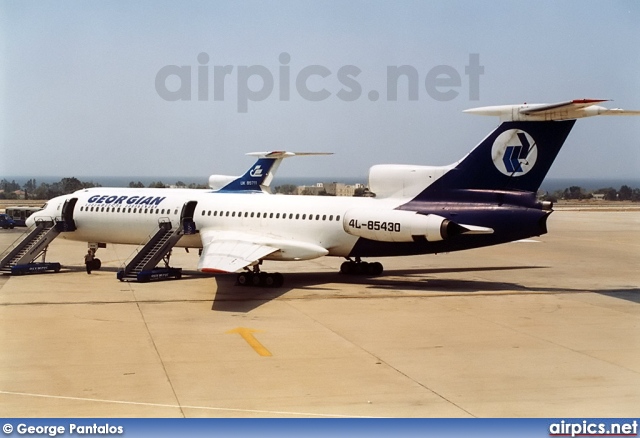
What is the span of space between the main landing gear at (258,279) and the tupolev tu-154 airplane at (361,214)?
36 millimetres

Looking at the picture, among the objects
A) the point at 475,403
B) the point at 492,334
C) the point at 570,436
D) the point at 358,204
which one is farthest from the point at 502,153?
the point at 570,436

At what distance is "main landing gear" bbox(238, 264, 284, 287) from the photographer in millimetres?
27031

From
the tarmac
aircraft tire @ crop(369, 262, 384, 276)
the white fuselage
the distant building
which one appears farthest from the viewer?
the distant building

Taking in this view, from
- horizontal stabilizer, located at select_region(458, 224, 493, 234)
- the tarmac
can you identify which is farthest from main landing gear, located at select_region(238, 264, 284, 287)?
horizontal stabilizer, located at select_region(458, 224, 493, 234)

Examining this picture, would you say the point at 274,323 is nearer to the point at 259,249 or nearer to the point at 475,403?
the point at 259,249

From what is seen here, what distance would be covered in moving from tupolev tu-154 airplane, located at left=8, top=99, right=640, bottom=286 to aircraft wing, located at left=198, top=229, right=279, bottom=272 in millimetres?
39

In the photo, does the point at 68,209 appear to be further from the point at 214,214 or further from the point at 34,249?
the point at 214,214

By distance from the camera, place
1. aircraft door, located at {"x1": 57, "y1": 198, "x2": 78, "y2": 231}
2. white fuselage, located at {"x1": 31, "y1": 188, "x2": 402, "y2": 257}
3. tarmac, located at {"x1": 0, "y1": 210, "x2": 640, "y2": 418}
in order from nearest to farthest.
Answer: tarmac, located at {"x1": 0, "y1": 210, "x2": 640, "y2": 418} → white fuselage, located at {"x1": 31, "y1": 188, "x2": 402, "y2": 257} → aircraft door, located at {"x1": 57, "y1": 198, "x2": 78, "y2": 231}

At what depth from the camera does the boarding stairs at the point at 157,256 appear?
28.2 metres

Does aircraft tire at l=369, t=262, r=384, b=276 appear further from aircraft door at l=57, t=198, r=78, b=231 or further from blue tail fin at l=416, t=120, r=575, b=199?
aircraft door at l=57, t=198, r=78, b=231

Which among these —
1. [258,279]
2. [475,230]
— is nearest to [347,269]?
[258,279]

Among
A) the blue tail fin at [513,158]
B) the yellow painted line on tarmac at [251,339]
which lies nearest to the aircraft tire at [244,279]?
the yellow painted line on tarmac at [251,339]

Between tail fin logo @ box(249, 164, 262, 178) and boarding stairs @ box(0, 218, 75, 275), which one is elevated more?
tail fin logo @ box(249, 164, 262, 178)

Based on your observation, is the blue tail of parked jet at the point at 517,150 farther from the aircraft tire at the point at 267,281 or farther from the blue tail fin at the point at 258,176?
the blue tail fin at the point at 258,176
